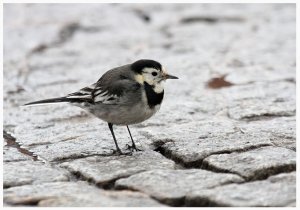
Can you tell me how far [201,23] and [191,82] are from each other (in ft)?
10.6

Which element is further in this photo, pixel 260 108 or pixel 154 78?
pixel 260 108

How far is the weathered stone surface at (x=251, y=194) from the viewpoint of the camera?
12.5ft

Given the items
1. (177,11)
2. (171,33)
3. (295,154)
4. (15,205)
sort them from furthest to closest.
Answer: (177,11), (171,33), (295,154), (15,205)

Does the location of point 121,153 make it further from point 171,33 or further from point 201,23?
point 201,23

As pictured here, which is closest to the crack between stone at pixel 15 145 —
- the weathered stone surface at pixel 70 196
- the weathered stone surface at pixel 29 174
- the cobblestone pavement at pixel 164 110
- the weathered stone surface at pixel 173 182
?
the cobblestone pavement at pixel 164 110

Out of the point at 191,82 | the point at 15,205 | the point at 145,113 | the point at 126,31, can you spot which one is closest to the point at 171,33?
the point at 126,31

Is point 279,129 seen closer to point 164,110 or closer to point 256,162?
point 256,162

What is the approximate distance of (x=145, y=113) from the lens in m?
5.30

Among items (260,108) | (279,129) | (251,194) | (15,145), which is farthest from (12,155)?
(260,108)

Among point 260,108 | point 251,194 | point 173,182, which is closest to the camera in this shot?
point 251,194

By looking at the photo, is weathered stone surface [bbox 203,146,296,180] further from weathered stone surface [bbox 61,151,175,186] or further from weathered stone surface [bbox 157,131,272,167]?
weathered stone surface [bbox 61,151,175,186]

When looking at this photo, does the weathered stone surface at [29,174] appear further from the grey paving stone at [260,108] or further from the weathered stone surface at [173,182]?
the grey paving stone at [260,108]

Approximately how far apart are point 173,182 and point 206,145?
98 centimetres

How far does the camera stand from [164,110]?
21.5 feet
